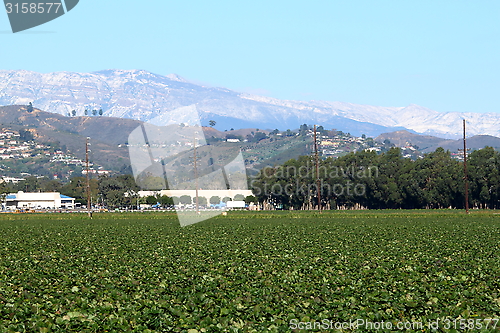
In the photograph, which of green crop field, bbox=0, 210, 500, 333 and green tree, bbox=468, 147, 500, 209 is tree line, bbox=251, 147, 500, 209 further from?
green crop field, bbox=0, 210, 500, 333

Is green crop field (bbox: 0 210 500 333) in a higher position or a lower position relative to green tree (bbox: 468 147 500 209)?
higher

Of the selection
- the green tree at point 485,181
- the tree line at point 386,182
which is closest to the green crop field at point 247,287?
the tree line at point 386,182

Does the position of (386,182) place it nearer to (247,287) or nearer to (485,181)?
(485,181)

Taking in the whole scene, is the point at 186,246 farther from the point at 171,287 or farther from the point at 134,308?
the point at 134,308

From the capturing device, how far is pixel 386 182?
160 meters

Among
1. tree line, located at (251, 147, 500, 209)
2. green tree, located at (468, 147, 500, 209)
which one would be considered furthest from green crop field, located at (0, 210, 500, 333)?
green tree, located at (468, 147, 500, 209)

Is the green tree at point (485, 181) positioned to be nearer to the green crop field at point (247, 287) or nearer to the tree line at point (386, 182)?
the tree line at point (386, 182)

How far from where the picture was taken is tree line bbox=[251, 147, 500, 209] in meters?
143

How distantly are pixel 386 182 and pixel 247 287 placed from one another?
463ft

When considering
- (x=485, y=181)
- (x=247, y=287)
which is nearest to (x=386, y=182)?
(x=485, y=181)

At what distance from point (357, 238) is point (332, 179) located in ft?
407

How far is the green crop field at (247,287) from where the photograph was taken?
58.8 feet

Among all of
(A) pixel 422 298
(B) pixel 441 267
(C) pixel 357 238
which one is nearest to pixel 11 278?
(A) pixel 422 298

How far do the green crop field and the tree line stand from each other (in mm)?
101698
